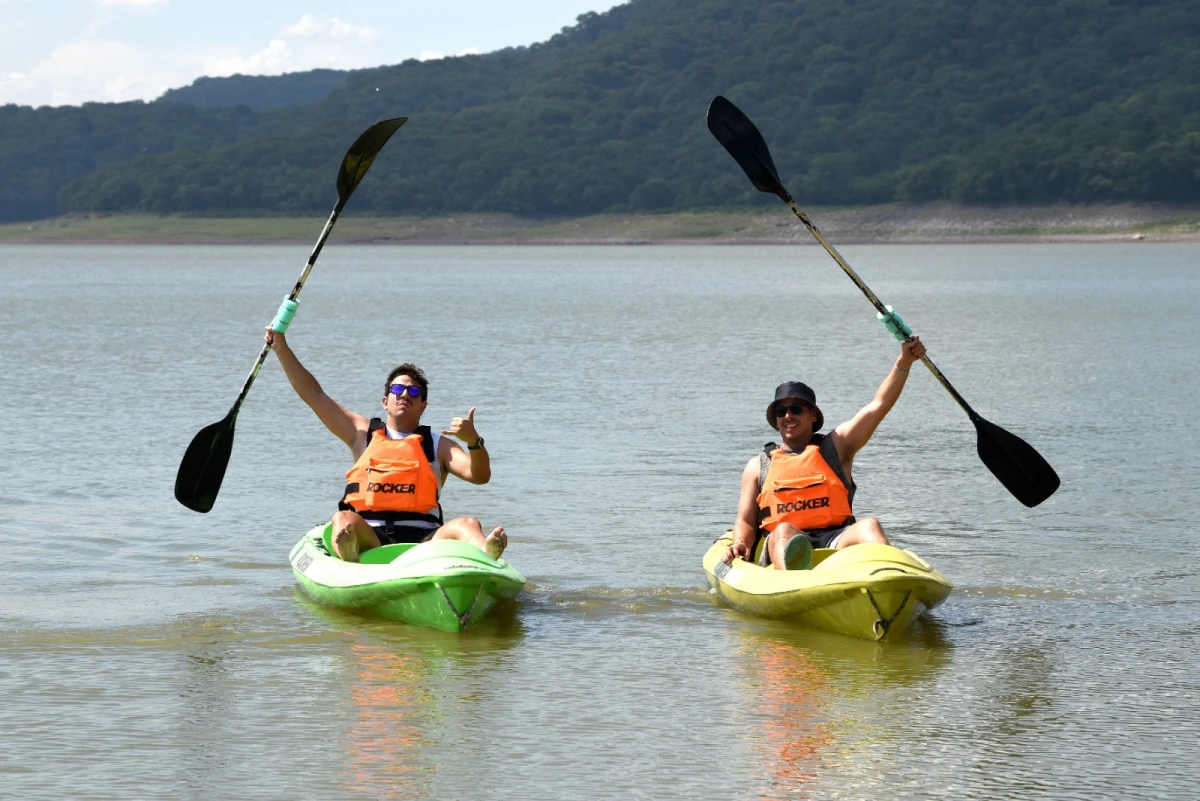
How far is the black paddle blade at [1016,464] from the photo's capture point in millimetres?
11961

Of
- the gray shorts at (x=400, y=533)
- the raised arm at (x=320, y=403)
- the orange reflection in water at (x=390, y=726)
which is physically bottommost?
the orange reflection in water at (x=390, y=726)

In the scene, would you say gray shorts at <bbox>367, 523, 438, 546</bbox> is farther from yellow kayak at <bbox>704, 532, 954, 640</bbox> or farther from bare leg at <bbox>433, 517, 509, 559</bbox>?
yellow kayak at <bbox>704, 532, 954, 640</bbox>

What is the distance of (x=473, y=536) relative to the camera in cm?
1005

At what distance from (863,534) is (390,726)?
3.09m

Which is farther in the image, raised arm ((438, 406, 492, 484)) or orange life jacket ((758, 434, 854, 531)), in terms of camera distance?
orange life jacket ((758, 434, 854, 531))

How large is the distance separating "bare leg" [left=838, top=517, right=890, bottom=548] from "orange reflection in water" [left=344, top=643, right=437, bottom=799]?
7.94ft

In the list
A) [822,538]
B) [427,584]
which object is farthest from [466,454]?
[822,538]

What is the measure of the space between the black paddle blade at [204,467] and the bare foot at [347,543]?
2.09 m

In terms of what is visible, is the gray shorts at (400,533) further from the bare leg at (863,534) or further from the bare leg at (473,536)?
the bare leg at (863,534)

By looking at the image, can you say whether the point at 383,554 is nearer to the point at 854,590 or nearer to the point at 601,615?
the point at 601,615

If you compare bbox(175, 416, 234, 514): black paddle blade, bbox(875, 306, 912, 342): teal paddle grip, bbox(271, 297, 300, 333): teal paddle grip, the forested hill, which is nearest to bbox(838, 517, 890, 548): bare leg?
bbox(875, 306, 912, 342): teal paddle grip

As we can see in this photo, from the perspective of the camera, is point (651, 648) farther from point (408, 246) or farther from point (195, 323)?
point (408, 246)

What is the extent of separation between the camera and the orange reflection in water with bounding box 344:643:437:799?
23.1ft

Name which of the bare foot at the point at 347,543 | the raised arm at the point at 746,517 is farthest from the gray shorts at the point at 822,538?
the bare foot at the point at 347,543
